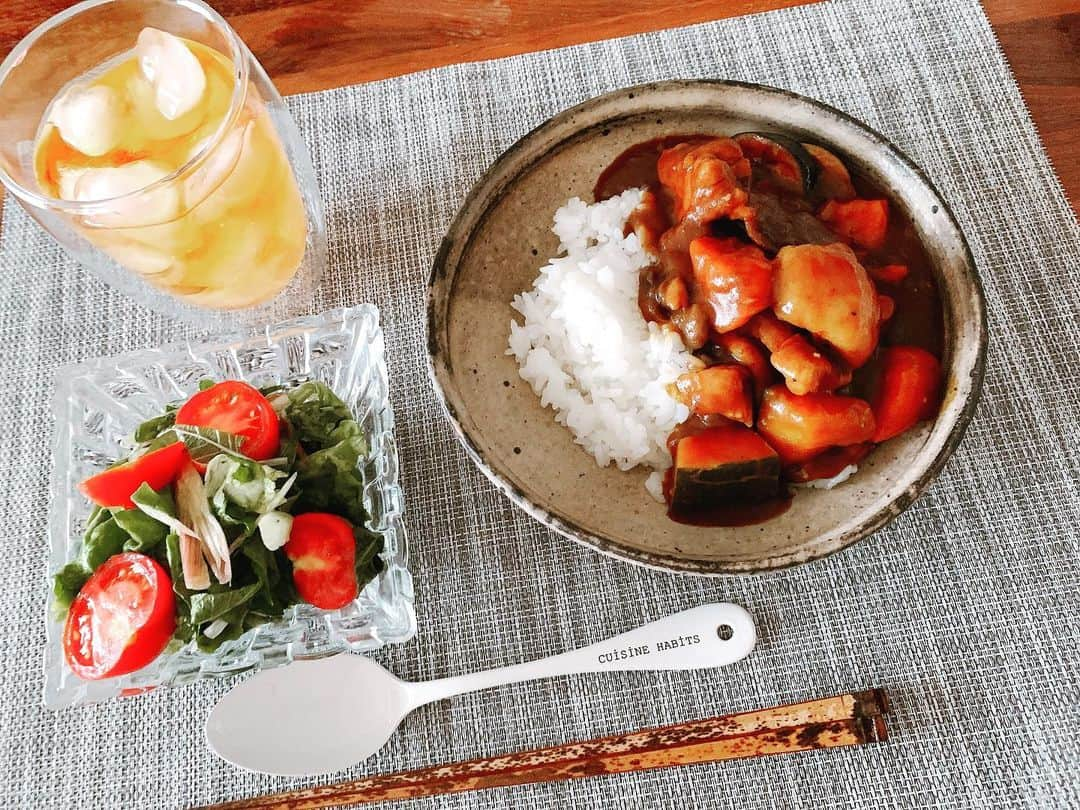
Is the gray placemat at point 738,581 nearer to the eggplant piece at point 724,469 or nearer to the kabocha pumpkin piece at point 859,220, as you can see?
the eggplant piece at point 724,469

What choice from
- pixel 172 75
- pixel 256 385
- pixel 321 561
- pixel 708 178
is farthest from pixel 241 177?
pixel 708 178

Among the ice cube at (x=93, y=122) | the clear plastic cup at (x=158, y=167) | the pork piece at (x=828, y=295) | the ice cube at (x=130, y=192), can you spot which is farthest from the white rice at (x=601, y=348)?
the ice cube at (x=93, y=122)

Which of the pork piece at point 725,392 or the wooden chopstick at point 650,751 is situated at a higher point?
the pork piece at point 725,392

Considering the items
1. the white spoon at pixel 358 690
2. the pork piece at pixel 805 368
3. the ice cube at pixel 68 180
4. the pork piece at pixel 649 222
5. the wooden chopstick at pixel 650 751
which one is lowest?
the wooden chopstick at pixel 650 751

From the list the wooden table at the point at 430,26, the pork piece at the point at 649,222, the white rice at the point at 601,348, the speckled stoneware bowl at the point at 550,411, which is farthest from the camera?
the wooden table at the point at 430,26

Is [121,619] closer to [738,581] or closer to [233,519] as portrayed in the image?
[233,519]
